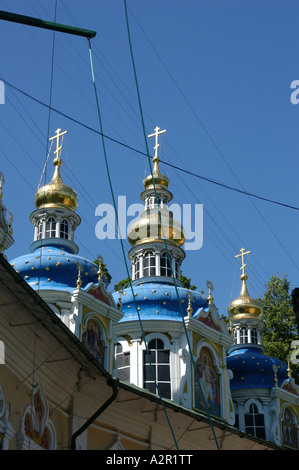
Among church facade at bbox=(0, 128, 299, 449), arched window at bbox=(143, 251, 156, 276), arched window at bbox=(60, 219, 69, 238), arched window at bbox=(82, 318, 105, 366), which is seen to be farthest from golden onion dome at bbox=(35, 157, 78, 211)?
arched window at bbox=(82, 318, 105, 366)

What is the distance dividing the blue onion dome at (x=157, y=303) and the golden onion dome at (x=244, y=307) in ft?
25.1

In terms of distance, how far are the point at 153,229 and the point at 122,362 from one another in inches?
239

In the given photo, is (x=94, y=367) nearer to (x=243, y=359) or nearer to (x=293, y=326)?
(x=243, y=359)

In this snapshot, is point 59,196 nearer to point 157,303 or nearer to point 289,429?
point 157,303

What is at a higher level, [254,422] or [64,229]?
[64,229]

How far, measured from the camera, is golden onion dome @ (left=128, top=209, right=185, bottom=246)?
32.8m

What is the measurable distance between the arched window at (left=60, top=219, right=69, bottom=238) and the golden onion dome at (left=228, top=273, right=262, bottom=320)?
9.62m

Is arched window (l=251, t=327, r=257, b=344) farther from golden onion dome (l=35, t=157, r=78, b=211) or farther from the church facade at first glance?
golden onion dome (l=35, t=157, r=78, b=211)

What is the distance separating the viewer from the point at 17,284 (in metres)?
13.3

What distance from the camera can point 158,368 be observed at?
27953 millimetres

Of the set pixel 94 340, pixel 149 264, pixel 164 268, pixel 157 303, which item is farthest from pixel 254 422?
pixel 94 340

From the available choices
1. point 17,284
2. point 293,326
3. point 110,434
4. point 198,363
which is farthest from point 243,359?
point 17,284
